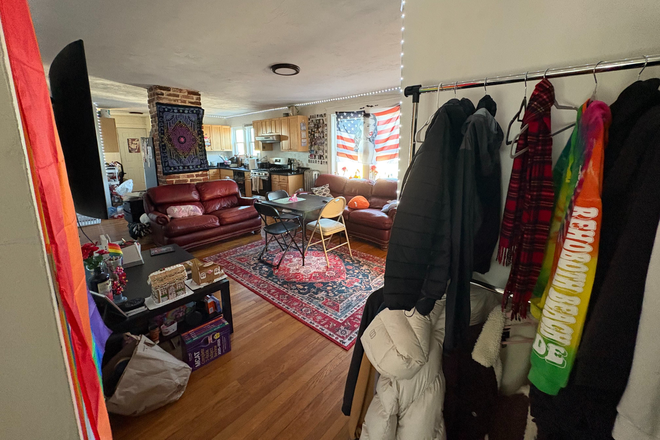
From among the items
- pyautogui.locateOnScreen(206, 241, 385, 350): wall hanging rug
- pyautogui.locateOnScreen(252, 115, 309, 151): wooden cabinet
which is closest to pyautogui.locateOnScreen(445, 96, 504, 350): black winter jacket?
pyautogui.locateOnScreen(206, 241, 385, 350): wall hanging rug

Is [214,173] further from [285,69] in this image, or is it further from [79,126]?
[79,126]

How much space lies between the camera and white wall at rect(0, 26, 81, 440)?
348 mm

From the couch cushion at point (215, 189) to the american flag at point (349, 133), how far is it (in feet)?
7.93

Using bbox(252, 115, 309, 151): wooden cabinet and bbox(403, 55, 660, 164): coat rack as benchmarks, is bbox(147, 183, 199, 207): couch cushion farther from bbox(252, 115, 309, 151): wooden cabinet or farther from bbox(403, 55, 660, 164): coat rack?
bbox(403, 55, 660, 164): coat rack

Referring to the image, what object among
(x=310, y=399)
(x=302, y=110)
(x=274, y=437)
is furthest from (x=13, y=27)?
(x=302, y=110)

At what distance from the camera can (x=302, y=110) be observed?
661 centimetres

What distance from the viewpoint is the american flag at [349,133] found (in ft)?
18.5

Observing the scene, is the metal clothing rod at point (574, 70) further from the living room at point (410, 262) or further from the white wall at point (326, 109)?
the white wall at point (326, 109)

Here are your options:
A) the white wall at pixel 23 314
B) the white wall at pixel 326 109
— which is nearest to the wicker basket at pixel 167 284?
the white wall at pixel 23 314

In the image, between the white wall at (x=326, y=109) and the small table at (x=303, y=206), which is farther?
the white wall at (x=326, y=109)

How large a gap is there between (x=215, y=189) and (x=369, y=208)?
258 cm

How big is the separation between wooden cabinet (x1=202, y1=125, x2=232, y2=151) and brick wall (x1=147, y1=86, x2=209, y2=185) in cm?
401

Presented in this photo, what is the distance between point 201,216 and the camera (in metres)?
4.05

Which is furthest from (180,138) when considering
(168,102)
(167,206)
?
(167,206)
